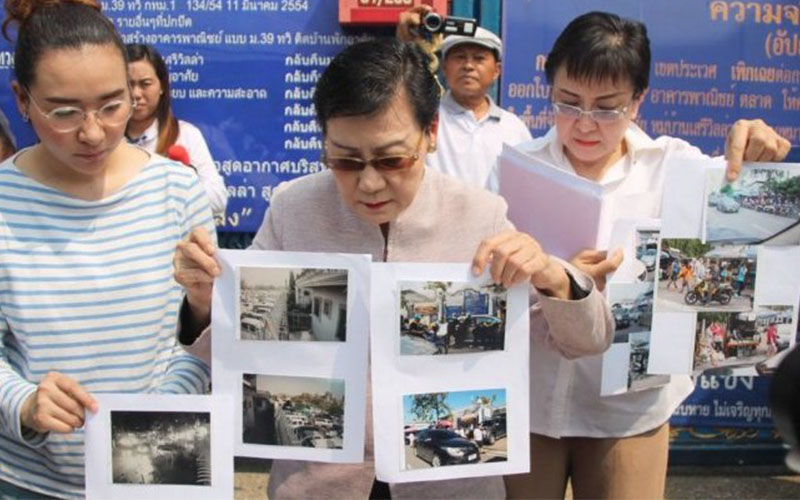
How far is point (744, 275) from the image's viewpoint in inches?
82.7

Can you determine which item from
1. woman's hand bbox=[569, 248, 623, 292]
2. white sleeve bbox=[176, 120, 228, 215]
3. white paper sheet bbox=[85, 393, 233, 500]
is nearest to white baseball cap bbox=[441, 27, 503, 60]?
white sleeve bbox=[176, 120, 228, 215]

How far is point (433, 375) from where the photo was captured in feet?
5.70

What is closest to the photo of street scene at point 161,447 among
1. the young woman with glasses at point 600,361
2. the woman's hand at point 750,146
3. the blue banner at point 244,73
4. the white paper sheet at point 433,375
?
the white paper sheet at point 433,375

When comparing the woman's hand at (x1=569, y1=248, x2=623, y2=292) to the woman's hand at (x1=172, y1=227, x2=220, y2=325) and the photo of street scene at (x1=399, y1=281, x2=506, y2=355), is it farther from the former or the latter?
the woman's hand at (x1=172, y1=227, x2=220, y2=325)

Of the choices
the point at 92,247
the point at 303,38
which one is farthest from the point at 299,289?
the point at 303,38

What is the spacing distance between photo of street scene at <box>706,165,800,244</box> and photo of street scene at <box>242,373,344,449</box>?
3.09 ft

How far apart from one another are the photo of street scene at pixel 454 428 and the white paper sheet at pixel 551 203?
1.55 ft

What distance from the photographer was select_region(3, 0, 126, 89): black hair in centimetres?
183

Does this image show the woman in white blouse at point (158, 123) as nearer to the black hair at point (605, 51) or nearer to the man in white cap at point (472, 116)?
the man in white cap at point (472, 116)

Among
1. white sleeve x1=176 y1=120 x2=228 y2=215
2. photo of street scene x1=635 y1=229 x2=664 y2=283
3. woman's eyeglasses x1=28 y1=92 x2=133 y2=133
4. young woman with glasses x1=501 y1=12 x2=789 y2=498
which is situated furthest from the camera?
white sleeve x1=176 y1=120 x2=228 y2=215

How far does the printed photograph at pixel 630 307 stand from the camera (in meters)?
2.10

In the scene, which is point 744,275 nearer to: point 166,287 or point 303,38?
point 166,287

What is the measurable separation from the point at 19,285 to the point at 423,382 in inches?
32.1

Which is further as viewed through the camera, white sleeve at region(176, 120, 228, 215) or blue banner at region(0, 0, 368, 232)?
blue banner at region(0, 0, 368, 232)
